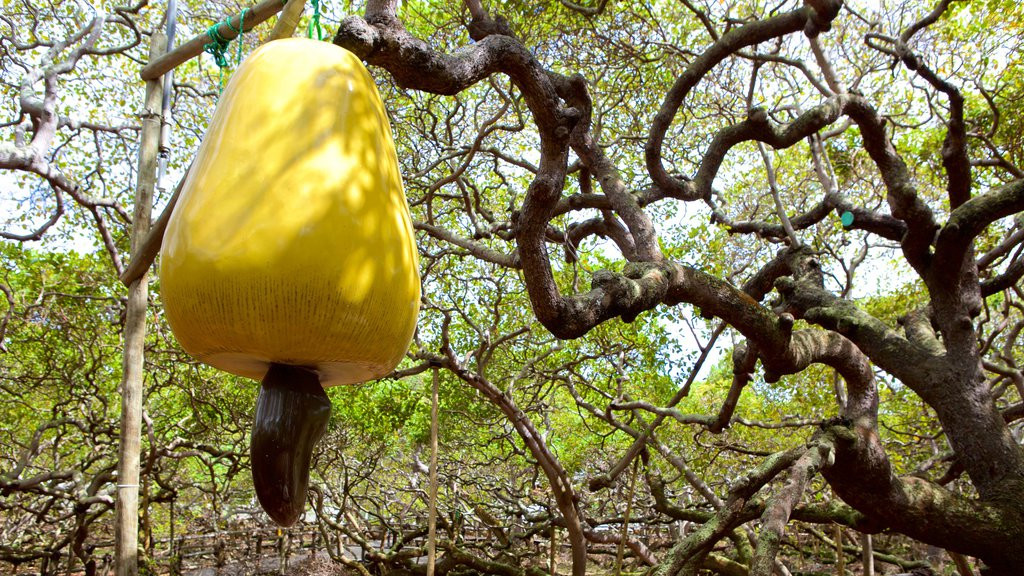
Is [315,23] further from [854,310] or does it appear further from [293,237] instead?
[854,310]

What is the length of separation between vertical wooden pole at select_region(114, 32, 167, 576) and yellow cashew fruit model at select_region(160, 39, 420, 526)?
1.38 meters

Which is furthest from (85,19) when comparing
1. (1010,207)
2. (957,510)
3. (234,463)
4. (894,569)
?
(894,569)

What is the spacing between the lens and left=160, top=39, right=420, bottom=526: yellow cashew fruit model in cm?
61

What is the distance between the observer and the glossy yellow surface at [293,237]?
0.61 meters

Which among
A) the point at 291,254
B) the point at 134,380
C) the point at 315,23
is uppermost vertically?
the point at 315,23

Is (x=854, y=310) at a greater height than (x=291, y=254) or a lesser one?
greater

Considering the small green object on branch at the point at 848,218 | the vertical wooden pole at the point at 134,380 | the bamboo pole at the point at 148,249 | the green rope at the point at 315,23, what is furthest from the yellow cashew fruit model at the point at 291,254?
the small green object on branch at the point at 848,218

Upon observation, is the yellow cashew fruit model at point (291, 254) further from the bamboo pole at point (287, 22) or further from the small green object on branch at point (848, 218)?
the small green object on branch at point (848, 218)

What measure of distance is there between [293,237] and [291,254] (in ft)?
0.06

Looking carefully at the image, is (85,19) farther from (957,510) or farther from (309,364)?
(957,510)

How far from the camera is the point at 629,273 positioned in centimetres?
269

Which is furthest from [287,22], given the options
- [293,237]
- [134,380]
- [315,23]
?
[134,380]

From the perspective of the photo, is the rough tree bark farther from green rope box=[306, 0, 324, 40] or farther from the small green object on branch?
green rope box=[306, 0, 324, 40]

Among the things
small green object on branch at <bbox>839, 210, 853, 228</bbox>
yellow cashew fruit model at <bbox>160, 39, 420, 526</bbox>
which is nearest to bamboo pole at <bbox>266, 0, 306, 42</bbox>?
yellow cashew fruit model at <bbox>160, 39, 420, 526</bbox>
